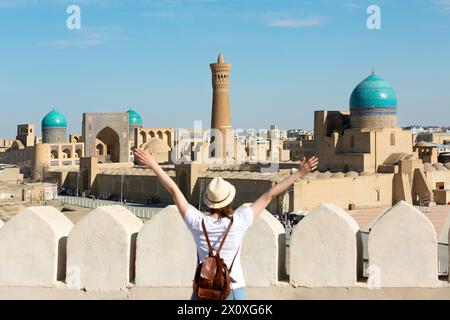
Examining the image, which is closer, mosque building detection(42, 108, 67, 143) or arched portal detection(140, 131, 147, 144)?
mosque building detection(42, 108, 67, 143)

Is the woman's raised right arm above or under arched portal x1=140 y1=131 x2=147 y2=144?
under

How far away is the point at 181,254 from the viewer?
3859 mm

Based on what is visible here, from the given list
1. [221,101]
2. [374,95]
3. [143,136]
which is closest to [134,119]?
[143,136]

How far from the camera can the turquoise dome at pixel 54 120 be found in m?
44.6

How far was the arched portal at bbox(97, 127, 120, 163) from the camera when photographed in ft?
131

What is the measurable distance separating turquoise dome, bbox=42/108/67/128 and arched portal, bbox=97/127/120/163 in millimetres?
4584

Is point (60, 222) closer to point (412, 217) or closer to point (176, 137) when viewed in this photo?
point (412, 217)

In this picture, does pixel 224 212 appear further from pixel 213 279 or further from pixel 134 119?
pixel 134 119

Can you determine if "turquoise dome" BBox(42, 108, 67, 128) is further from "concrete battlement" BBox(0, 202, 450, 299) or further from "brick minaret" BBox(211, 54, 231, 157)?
"concrete battlement" BBox(0, 202, 450, 299)

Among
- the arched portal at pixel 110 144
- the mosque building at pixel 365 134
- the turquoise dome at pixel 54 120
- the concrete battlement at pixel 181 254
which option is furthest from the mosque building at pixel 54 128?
the concrete battlement at pixel 181 254

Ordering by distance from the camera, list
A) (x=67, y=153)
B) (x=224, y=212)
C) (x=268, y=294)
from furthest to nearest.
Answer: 1. (x=67, y=153)
2. (x=268, y=294)
3. (x=224, y=212)

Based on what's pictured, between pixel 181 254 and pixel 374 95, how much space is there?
1079 inches

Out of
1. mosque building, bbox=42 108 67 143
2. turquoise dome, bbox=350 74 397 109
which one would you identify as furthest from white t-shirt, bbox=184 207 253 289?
mosque building, bbox=42 108 67 143
